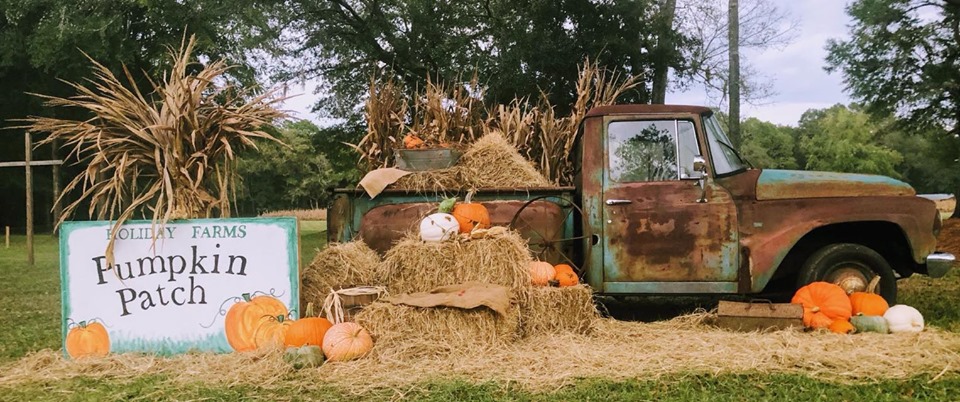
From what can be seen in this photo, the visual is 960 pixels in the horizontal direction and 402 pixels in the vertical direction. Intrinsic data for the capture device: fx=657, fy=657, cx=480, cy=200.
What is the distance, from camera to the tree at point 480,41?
1499cm

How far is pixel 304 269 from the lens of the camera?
5.11m

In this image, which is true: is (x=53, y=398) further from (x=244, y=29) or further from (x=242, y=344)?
(x=244, y=29)

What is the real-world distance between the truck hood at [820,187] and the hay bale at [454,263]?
2.00 metres

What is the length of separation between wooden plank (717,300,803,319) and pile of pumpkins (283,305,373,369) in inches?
103

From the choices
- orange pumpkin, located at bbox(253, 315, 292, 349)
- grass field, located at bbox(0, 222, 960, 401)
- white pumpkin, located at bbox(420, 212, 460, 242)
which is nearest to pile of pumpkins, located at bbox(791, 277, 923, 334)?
grass field, located at bbox(0, 222, 960, 401)

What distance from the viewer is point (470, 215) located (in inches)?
197

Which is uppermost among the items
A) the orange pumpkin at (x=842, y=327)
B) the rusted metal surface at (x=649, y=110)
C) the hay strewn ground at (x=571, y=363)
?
the rusted metal surface at (x=649, y=110)

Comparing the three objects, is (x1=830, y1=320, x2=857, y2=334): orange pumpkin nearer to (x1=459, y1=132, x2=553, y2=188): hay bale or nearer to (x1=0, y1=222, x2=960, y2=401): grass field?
(x1=0, y1=222, x2=960, y2=401): grass field

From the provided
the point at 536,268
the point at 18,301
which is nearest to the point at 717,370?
the point at 536,268

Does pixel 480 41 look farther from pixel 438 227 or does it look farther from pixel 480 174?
pixel 438 227

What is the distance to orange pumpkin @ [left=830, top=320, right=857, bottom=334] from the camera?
4684 mm

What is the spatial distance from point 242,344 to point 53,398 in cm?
112

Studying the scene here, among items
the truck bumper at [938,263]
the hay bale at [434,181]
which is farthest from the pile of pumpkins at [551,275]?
the truck bumper at [938,263]

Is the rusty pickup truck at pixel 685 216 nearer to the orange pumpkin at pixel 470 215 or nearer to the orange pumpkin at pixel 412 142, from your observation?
the orange pumpkin at pixel 470 215
